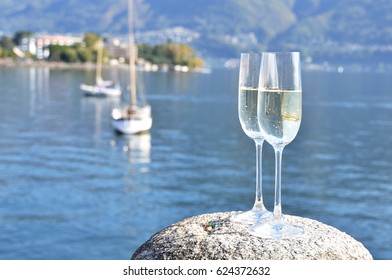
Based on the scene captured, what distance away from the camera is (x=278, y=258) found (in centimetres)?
244

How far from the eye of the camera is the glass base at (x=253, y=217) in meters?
2.92

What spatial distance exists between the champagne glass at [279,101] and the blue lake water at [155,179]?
1604 centimetres

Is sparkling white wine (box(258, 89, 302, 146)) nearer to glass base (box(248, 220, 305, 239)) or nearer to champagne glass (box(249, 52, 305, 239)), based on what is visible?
champagne glass (box(249, 52, 305, 239))

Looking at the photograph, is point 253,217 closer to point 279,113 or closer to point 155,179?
point 279,113

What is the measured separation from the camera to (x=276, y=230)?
8.83 ft

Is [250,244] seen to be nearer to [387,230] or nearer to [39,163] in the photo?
[387,230]

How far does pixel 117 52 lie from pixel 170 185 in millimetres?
173902

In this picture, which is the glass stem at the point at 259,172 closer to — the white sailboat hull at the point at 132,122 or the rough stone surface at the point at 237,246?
the rough stone surface at the point at 237,246

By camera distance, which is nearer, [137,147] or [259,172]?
[259,172]

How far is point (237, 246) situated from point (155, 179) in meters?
27.4

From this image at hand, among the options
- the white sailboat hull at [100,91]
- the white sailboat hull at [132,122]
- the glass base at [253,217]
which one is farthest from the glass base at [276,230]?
the white sailboat hull at [100,91]

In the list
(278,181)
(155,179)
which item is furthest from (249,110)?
(155,179)

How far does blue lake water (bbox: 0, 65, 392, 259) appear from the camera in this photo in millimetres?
21297

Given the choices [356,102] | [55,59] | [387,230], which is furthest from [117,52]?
[387,230]
